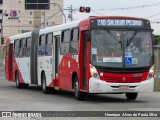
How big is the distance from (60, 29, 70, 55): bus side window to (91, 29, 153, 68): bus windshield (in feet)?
8.30

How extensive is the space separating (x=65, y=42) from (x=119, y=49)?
11.0 feet

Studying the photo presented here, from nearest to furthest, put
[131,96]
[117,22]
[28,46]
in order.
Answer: [117,22]
[131,96]
[28,46]

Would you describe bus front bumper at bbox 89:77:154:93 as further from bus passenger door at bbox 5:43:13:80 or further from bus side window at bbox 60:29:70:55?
bus passenger door at bbox 5:43:13:80

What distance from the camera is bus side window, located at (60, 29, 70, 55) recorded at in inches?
853

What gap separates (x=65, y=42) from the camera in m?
22.0

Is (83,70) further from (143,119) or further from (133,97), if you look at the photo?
(143,119)

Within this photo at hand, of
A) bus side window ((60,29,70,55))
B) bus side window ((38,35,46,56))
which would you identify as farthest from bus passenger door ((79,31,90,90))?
bus side window ((38,35,46,56))

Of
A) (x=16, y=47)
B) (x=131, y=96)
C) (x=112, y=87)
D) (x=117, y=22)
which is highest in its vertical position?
(x=117, y=22)

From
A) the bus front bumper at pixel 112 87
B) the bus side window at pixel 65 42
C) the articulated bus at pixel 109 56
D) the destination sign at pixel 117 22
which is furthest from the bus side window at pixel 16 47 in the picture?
the bus front bumper at pixel 112 87

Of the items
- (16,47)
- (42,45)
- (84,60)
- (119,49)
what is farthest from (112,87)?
(16,47)

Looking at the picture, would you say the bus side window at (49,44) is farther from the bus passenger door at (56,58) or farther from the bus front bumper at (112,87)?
the bus front bumper at (112,87)

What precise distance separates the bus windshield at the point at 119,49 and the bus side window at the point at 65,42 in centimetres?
253

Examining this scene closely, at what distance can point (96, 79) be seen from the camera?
18953 mm

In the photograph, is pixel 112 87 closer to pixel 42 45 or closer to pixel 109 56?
pixel 109 56
